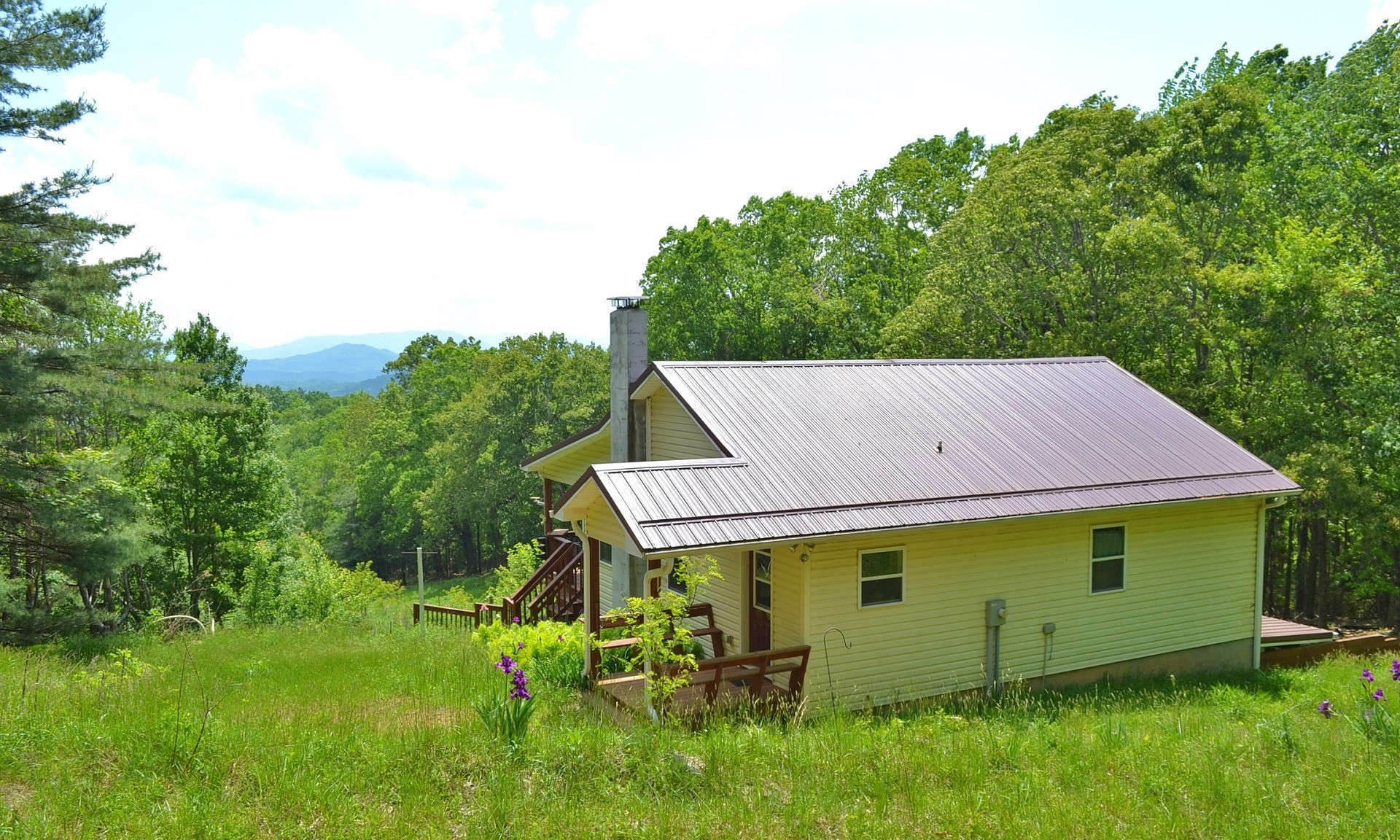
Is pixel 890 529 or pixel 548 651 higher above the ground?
pixel 890 529

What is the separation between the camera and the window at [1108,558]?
12648mm

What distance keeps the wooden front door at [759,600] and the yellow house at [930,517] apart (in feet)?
0.08

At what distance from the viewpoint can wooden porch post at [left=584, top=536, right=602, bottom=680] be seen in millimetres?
11141

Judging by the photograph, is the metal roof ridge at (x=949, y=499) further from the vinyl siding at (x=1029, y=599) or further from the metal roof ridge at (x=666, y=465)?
the metal roof ridge at (x=666, y=465)

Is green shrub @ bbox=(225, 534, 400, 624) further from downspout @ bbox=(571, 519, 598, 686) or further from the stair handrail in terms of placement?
downspout @ bbox=(571, 519, 598, 686)

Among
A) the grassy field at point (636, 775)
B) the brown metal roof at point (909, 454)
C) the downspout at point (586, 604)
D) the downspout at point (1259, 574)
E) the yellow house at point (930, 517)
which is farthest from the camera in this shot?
the downspout at point (1259, 574)

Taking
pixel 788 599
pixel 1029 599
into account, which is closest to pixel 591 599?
pixel 788 599

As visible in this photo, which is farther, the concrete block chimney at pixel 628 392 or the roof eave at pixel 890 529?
the concrete block chimney at pixel 628 392

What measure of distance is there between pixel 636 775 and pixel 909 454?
6.85 m

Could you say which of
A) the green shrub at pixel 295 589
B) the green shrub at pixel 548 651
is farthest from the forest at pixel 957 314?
the green shrub at pixel 548 651

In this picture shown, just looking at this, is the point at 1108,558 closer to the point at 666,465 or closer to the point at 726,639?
the point at 726,639

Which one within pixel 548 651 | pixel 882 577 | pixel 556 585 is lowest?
pixel 556 585

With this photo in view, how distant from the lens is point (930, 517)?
10.9m

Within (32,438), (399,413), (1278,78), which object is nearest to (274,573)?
(32,438)
